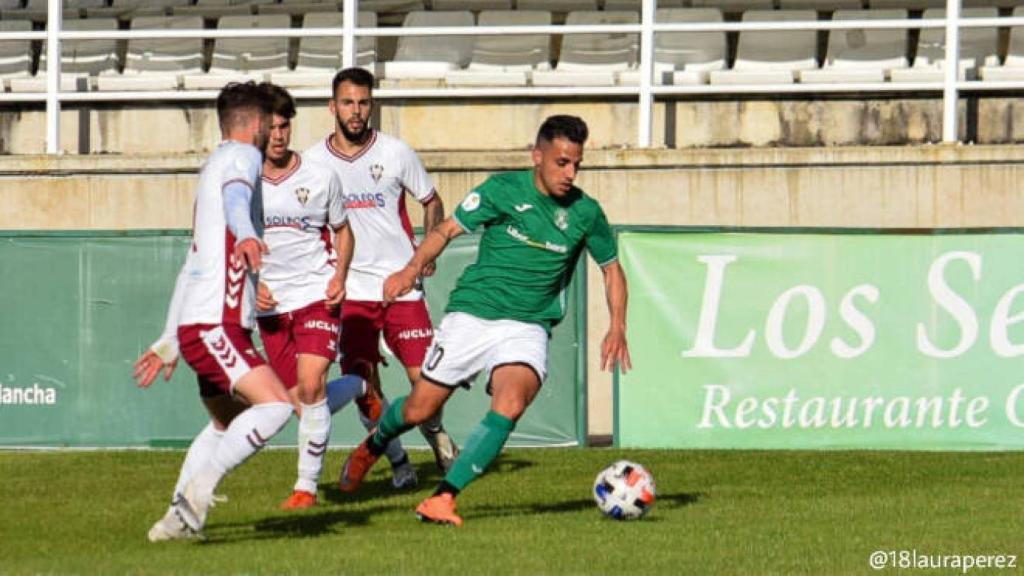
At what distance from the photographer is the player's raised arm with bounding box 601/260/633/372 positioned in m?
11.5

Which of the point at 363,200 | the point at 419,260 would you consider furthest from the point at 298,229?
the point at 419,260

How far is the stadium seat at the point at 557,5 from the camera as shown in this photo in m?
20.3

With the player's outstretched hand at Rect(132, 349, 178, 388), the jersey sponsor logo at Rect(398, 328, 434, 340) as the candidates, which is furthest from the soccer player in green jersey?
the jersey sponsor logo at Rect(398, 328, 434, 340)

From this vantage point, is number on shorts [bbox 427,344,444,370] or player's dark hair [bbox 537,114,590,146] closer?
player's dark hair [bbox 537,114,590,146]

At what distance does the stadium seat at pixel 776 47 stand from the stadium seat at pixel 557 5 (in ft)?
4.73

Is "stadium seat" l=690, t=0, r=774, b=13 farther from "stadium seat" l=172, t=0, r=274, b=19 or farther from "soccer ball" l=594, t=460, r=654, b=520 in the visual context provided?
"soccer ball" l=594, t=460, r=654, b=520

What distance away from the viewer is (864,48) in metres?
19.6

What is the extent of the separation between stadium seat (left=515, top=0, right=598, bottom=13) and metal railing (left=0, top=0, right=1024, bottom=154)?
1.52m

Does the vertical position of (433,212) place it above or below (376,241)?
above

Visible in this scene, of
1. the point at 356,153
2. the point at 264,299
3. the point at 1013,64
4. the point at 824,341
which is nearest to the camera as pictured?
the point at 264,299

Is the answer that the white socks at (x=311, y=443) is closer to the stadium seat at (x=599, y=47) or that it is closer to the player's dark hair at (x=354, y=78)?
the player's dark hair at (x=354, y=78)

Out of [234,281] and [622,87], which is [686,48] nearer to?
[622,87]

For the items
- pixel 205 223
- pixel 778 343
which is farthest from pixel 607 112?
pixel 205 223

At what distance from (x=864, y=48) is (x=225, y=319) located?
1034 centimetres
